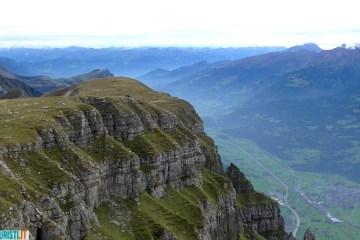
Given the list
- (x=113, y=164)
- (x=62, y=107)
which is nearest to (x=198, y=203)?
(x=113, y=164)

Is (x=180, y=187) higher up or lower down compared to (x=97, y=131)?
lower down

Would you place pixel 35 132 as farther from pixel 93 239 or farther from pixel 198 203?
pixel 198 203

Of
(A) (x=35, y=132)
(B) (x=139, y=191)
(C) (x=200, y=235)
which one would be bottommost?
(C) (x=200, y=235)

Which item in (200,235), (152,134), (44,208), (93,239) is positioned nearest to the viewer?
(44,208)

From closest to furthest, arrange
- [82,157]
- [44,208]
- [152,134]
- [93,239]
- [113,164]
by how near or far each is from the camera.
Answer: [44,208] → [93,239] → [82,157] → [113,164] → [152,134]

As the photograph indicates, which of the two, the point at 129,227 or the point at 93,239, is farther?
the point at 129,227

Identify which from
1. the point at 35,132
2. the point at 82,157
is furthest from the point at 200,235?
the point at 35,132
